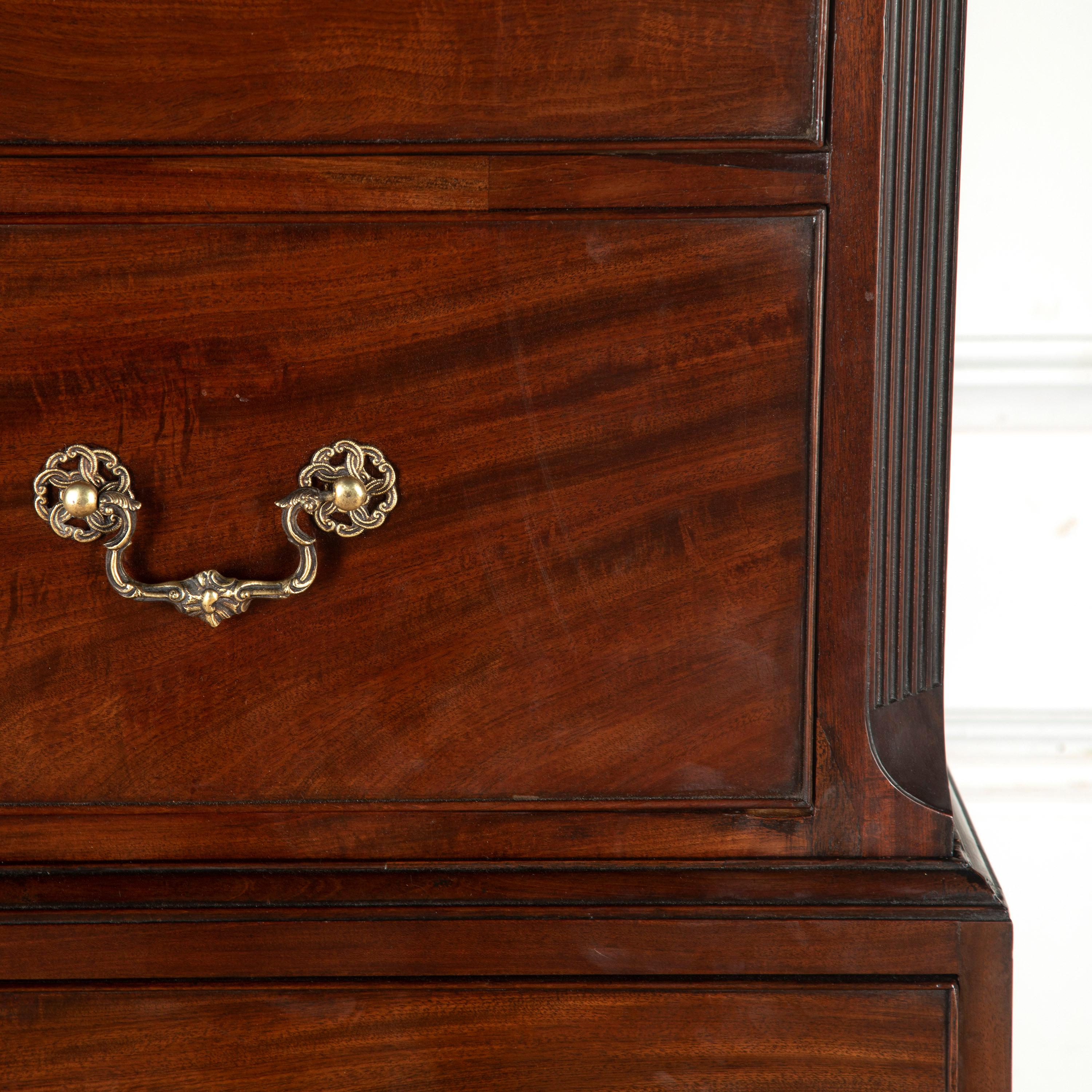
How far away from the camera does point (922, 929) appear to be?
1.05 feet

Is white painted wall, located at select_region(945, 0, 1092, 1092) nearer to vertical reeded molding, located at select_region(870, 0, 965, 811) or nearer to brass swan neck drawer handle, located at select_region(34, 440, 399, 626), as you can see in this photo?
vertical reeded molding, located at select_region(870, 0, 965, 811)

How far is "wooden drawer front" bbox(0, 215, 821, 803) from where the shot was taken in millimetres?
312

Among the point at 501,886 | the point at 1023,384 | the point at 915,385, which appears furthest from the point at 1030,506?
the point at 501,886

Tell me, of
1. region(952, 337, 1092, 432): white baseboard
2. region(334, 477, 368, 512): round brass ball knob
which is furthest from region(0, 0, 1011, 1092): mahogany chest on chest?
region(952, 337, 1092, 432): white baseboard

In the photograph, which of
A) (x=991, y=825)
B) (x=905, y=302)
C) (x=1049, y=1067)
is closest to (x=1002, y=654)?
(x=991, y=825)

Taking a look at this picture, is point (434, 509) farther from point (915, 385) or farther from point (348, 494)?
point (915, 385)

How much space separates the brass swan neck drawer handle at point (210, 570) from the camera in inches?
12.2

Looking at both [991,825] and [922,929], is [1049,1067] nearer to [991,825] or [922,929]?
[991,825]

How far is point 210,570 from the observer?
0.32 metres

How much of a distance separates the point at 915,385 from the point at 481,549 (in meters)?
0.15

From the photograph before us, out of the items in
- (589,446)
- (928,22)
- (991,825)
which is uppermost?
(928,22)

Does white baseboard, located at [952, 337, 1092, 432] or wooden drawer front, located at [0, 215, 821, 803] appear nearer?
wooden drawer front, located at [0, 215, 821, 803]

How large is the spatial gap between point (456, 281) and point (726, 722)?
17 cm

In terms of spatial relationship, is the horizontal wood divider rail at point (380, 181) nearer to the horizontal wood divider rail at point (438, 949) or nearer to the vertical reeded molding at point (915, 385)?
the vertical reeded molding at point (915, 385)
